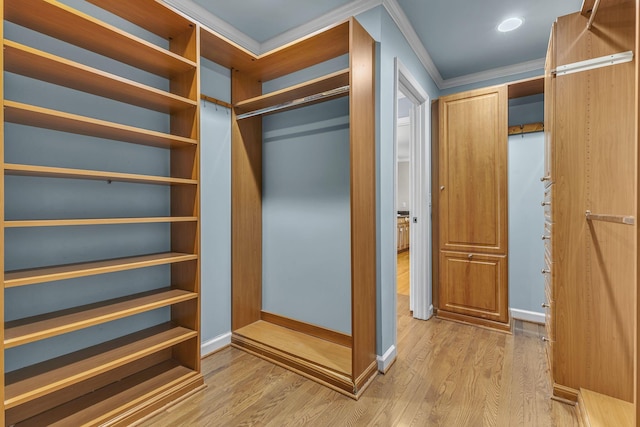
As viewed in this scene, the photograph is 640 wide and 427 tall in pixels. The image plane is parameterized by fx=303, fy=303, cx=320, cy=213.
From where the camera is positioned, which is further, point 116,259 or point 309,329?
point 309,329

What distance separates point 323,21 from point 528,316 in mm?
3311

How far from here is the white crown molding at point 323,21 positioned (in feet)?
6.92

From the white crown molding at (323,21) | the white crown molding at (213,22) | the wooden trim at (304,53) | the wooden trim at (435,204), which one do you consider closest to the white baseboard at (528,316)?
the wooden trim at (435,204)

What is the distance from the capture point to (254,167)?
269 centimetres

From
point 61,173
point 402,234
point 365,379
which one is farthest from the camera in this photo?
point 402,234

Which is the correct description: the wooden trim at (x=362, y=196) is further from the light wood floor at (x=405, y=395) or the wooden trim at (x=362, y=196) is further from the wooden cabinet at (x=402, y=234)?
the wooden cabinet at (x=402, y=234)

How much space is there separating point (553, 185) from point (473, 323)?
5.49 ft

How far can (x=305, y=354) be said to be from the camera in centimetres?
216

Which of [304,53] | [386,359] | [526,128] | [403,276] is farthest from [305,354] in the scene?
[403,276]

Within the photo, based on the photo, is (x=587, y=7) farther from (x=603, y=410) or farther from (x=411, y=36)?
(x=603, y=410)

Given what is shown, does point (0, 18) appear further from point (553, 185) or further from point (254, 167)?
point (553, 185)

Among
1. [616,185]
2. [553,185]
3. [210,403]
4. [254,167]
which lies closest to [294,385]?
[210,403]

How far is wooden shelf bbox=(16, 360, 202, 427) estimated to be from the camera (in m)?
1.50

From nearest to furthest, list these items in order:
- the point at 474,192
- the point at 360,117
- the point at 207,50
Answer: the point at 360,117
the point at 207,50
the point at 474,192
